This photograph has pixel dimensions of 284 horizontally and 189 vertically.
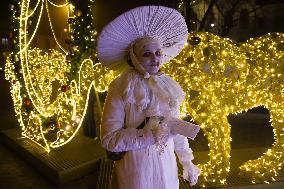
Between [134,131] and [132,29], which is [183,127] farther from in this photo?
[132,29]

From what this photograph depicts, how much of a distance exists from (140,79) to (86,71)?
3.61 meters

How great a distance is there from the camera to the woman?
8.72 ft

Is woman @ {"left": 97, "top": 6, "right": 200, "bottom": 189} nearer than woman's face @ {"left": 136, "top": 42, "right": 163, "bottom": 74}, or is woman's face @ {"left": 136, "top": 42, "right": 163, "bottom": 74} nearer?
woman @ {"left": 97, "top": 6, "right": 200, "bottom": 189}

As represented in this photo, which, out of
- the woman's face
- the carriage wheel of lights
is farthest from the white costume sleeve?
the carriage wheel of lights

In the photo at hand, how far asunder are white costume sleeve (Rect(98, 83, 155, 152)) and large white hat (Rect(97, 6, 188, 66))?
0.37 metres

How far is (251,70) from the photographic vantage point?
4.91 meters

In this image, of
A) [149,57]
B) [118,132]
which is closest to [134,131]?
[118,132]

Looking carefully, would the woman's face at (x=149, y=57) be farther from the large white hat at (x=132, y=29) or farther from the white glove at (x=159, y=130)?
the white glove at (x=159, y=130)

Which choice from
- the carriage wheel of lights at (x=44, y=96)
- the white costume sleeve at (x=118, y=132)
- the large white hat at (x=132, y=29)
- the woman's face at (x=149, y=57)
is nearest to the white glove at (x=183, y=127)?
the white costume sleeve at (x=118, y=132)

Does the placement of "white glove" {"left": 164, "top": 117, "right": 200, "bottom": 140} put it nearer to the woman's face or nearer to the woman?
the woman

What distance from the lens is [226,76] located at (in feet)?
16.1

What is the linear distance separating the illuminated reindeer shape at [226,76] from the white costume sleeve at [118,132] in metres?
2.30

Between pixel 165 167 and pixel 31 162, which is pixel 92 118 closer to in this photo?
pixel 31 162

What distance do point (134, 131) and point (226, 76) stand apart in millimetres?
2574
